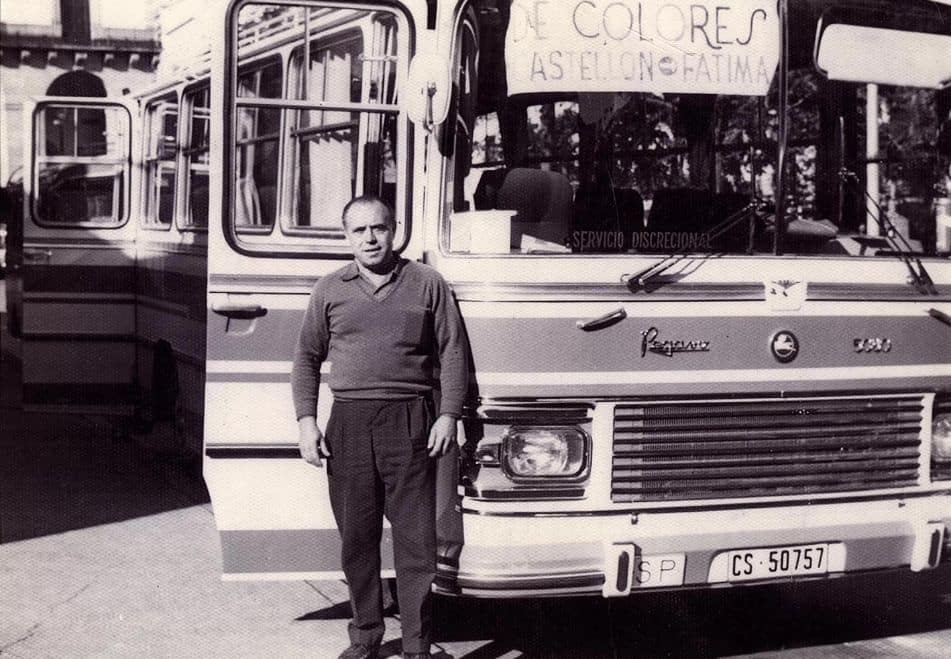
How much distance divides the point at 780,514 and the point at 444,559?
4.23ft

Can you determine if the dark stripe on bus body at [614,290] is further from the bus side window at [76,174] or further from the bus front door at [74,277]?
the bus side window at [76,174]

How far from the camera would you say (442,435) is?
5031 millimetres

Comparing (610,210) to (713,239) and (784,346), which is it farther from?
(784,346)

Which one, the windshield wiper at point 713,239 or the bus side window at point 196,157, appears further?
the bus side window at point 196,157

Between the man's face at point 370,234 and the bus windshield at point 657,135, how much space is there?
0.86ft

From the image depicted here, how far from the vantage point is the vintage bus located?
5.04m

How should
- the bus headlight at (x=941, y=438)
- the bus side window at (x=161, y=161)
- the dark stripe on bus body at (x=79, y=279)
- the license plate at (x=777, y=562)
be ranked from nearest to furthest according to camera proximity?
the license plate at (x=777, y=562)
the bus headlight at (x=941, y=438)
the bus side window at (x=161, y=161)
the dark stripe on bus body at (x=79, y=279)

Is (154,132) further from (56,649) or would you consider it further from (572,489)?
(572,489)

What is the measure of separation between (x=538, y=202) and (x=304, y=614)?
2.30 m

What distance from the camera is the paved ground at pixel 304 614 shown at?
5.94 metres

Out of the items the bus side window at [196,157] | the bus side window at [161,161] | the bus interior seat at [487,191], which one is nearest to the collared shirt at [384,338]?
the bus interior seat at [487,191]

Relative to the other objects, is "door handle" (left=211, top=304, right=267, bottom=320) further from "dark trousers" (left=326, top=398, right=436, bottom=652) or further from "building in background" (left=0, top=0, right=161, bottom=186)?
"building in background" (left=0, top=0, right=161, bottom=186)

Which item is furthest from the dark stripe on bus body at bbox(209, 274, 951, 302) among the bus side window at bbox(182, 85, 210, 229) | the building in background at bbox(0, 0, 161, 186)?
the building in background at bbox(0, 0, 161, 186)

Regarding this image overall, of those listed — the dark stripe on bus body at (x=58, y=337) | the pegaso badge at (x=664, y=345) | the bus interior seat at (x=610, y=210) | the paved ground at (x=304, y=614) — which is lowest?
the paved ground at (x=304, y=614)
